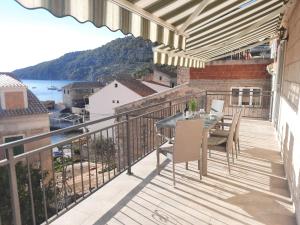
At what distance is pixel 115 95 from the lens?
27859 mm

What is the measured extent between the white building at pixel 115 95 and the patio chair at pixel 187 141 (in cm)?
2163

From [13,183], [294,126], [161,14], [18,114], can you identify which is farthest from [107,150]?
[18,114]

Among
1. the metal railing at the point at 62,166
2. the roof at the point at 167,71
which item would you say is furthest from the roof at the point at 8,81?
the roof at the point at 167,71

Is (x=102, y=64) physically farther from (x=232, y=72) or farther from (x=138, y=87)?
(x=232, y=72)

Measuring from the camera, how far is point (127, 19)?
218 centimetres

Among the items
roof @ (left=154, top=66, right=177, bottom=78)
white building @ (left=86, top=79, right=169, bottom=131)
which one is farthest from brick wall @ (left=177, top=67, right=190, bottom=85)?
roof @ (left=154, top=66, right=177, bottom=78)

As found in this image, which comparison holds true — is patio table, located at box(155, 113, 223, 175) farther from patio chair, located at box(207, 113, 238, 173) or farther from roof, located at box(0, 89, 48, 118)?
roof, located at box(0, 89, 48, 118)

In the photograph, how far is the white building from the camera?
26.7 metres

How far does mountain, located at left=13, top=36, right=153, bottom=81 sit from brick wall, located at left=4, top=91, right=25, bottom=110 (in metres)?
23.0

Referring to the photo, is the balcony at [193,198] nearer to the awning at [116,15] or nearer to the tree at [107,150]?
the tree at [107,150]

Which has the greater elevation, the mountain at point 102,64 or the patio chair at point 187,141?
the mountain at point 102,64

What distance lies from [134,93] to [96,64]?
56967 mm

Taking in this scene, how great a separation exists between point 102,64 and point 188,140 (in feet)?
243

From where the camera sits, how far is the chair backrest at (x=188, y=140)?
3998 mm
